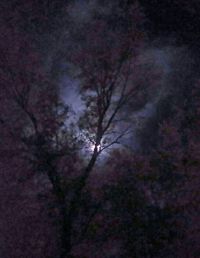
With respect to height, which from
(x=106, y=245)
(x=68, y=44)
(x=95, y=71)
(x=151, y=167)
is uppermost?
(x=68, y=44)

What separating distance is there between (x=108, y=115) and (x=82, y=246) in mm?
6141

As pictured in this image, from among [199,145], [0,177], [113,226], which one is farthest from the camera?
[199,145]

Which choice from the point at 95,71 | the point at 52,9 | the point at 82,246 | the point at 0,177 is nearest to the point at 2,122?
the point at 0,177

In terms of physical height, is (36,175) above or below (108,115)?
below

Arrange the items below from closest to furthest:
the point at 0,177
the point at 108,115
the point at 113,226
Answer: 1. the point at 113,226
2. the point at 0,177
3. the point at 108,115

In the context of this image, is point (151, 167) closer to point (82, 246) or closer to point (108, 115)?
point (82, 246)

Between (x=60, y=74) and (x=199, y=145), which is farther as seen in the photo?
(x=60, y=74)

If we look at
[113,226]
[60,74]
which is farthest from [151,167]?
[60,74]

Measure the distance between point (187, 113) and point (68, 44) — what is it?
6.08 m

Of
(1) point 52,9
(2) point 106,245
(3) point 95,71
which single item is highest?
(1) point 52,9

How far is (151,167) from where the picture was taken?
13.0 m

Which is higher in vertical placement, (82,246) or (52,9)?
(52,9)

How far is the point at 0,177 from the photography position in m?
14.3

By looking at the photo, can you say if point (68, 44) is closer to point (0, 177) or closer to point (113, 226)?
point (0, 177)
